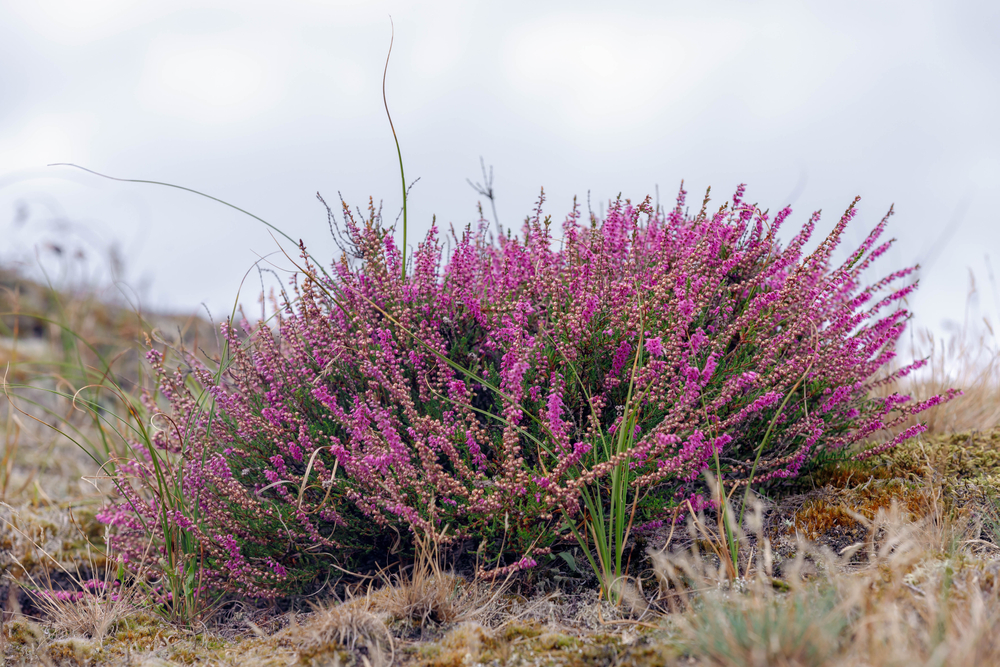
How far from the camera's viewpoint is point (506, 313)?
2730 millimetres

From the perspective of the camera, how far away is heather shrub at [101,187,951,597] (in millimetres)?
2338

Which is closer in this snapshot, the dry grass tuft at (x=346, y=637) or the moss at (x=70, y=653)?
the dry grass tuft at (x=346, y=637)

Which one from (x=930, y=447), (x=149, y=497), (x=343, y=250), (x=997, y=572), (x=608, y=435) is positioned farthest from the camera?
(x=149, y=497)

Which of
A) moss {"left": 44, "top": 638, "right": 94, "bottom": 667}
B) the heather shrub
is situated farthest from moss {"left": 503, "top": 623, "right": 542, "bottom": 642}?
moss {"left": 44, "top": 638, "right": 94, "bottom": 667}

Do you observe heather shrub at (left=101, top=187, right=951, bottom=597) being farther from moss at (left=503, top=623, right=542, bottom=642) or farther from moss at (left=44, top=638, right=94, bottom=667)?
moss at (left=44, top=638, right=94, bottom=667)

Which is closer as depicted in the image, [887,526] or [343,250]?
[887,526]

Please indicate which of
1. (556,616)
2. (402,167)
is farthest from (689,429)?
(402,167)

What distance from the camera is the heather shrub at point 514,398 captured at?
2.34m

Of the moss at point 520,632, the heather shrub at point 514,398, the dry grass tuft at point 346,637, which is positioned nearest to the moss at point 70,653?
the heather shrub at point 514,398

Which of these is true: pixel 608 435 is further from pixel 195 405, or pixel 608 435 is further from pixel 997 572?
pixel 195 405

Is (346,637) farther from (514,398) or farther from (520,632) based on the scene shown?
(514,398)

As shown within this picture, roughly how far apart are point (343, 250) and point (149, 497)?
1748mm

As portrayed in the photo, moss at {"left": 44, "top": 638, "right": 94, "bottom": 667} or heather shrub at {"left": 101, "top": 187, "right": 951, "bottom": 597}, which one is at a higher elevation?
heather shrub at {"left": 101, "top": 187, "right": 951, "bottom": 597}

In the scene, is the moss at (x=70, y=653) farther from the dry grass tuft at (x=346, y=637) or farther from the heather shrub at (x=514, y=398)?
the dry grass tuft at (x=346, y=637)
